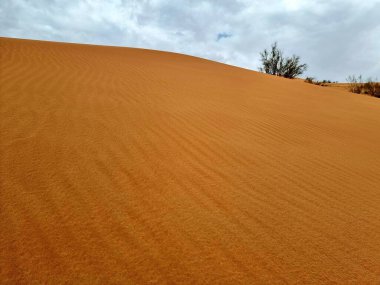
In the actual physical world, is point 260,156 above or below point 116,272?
above

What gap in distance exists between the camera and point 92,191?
83.2 inches

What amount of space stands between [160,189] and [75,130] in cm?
151

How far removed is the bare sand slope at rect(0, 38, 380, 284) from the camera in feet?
Answer: 5.01

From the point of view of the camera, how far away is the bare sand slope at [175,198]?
1526 mm

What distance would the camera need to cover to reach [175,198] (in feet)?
7.07

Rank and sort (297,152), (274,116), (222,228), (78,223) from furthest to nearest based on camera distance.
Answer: (274,116)
(297,152)
(222,228)
(78,223)

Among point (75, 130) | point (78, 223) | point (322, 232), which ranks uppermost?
point (75, 130)

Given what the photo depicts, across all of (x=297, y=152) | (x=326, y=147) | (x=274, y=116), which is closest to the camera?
(x=297, y=152)

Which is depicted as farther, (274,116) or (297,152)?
(274,116)

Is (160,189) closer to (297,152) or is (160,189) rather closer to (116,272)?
(116,272)

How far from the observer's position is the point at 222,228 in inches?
73.7

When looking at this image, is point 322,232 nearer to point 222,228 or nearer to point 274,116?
point 222,228

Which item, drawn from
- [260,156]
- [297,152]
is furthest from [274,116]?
[260,156]

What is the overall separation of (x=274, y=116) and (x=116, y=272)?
14.8ft
